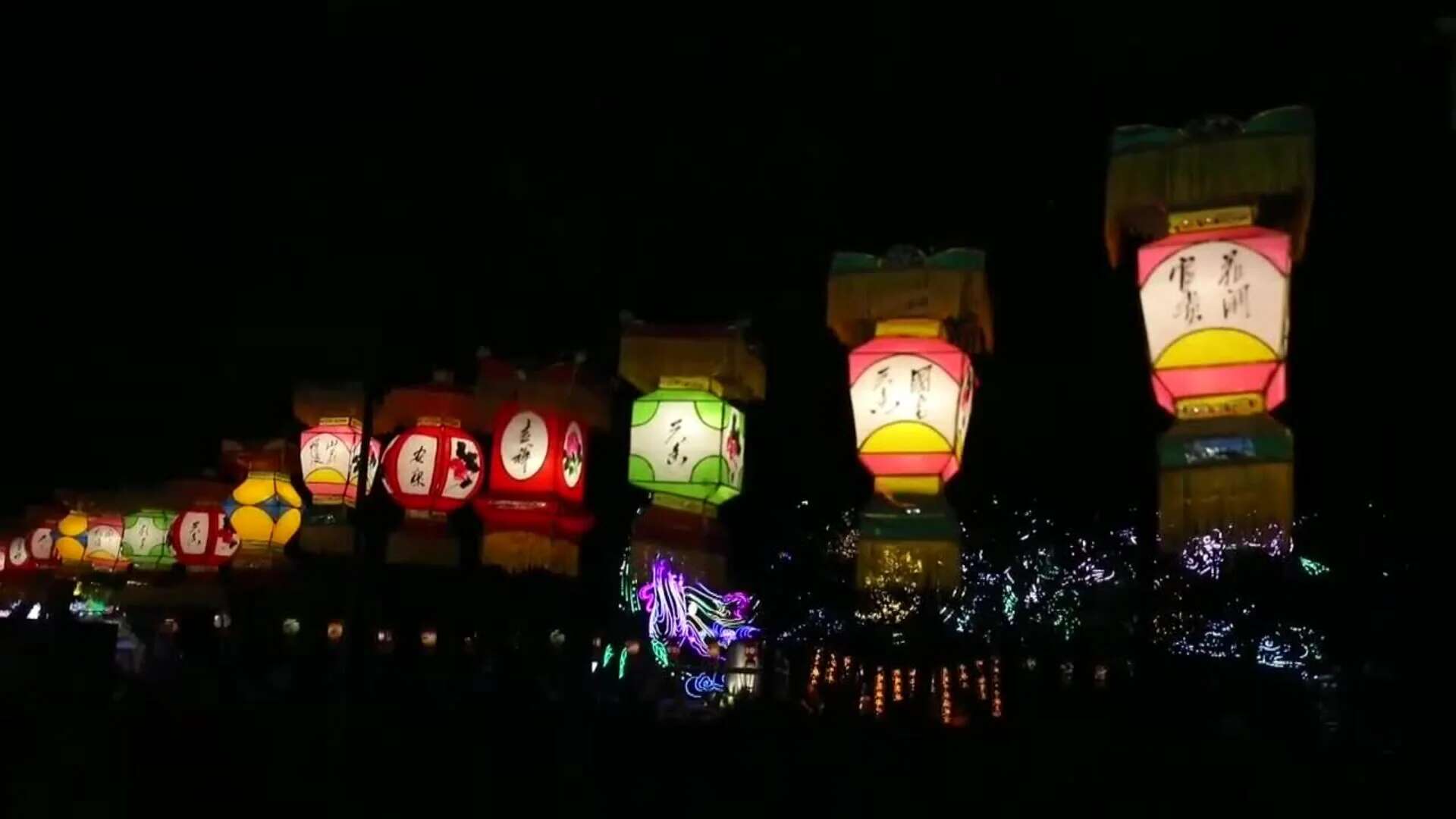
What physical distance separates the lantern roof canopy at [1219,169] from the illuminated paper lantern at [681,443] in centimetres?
357

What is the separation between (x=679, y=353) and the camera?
998 cm

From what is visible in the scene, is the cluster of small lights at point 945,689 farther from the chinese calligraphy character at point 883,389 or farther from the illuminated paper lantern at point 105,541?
the illuminated paper lantern at point 105,541

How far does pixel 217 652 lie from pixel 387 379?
6.50 meters

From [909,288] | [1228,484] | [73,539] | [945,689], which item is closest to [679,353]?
[909,288]

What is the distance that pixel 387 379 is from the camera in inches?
524

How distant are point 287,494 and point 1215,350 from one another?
1292 cm

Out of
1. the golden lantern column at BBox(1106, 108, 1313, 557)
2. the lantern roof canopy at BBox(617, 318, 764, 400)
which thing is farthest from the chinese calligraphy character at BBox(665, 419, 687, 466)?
the golden lantern column at BBox(1106, 108, 1313, 557)

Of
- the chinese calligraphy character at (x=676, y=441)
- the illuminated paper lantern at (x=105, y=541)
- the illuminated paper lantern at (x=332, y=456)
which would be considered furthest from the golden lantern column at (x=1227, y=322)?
the illuminated paper lantern at (x=105, y=541)

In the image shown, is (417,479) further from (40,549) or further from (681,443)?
(40,549)

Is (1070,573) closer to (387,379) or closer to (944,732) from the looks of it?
(387,379)

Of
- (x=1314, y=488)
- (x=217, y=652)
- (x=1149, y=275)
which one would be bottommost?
(x=217, y=652)

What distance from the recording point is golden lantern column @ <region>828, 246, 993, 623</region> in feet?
27.2

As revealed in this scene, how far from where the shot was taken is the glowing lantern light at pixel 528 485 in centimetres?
1158

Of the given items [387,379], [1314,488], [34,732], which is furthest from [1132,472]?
[34,732]
